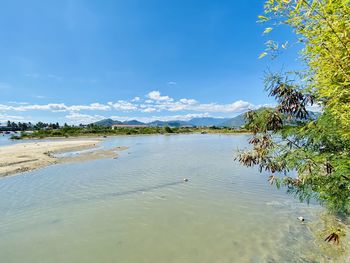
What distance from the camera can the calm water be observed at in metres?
7.36

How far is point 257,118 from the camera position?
221 inches

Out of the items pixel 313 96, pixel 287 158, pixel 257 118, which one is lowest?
pixel 287 158

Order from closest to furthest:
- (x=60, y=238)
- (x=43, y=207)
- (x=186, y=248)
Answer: (x=186, y=248) < (x=60, y=238) < (x=43, y=207)

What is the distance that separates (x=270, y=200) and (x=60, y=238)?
31.9 feet

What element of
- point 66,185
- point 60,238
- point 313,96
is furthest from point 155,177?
point 313,96

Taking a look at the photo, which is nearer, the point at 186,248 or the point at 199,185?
the point at 186,248

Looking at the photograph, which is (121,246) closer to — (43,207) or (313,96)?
(43,207)

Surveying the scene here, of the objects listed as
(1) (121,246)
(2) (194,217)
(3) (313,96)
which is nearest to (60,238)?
(1) (121,246)

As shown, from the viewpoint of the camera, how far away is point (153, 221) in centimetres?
988

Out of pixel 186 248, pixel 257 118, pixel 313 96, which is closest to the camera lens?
pixel 313 96

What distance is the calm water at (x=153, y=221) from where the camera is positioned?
736cm

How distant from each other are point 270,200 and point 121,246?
7847mm

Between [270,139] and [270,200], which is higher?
[270,139]

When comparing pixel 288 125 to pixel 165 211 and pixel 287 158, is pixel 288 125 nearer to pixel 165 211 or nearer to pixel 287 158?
pixel 287 158
